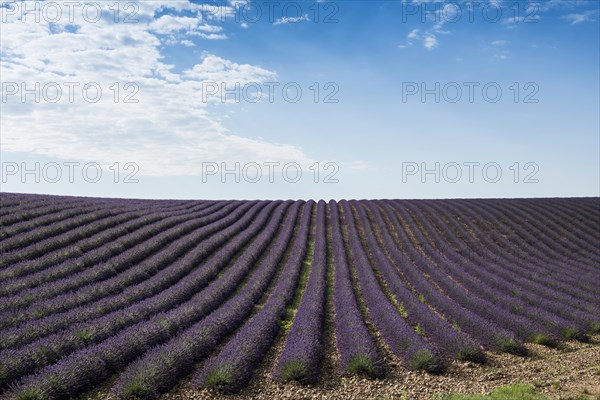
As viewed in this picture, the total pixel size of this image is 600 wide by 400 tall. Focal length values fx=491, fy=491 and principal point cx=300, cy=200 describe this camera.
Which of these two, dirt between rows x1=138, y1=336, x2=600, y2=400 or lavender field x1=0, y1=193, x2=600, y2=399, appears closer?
dirt between rows x1=138, y1=336, x2=600, y2=400

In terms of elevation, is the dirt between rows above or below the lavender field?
below

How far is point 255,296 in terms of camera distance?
13.0 m

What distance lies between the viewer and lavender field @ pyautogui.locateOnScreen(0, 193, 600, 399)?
774 cm

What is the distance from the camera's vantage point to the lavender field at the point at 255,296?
25.4 ft

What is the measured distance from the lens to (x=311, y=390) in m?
7.32

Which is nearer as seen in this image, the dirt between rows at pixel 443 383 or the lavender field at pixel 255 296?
the dirt between rows at pixel 443 383

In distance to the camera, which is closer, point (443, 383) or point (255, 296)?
point (443, 383)

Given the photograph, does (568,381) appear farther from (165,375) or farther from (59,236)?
(59,236)

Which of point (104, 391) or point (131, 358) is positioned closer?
point (104, 391)

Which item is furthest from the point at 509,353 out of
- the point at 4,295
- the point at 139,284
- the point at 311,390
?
the point at 4,295

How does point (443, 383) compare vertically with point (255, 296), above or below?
below

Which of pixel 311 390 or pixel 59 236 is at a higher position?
pixel 59 236

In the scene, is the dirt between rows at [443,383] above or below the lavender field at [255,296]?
below

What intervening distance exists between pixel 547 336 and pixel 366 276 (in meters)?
6.22
